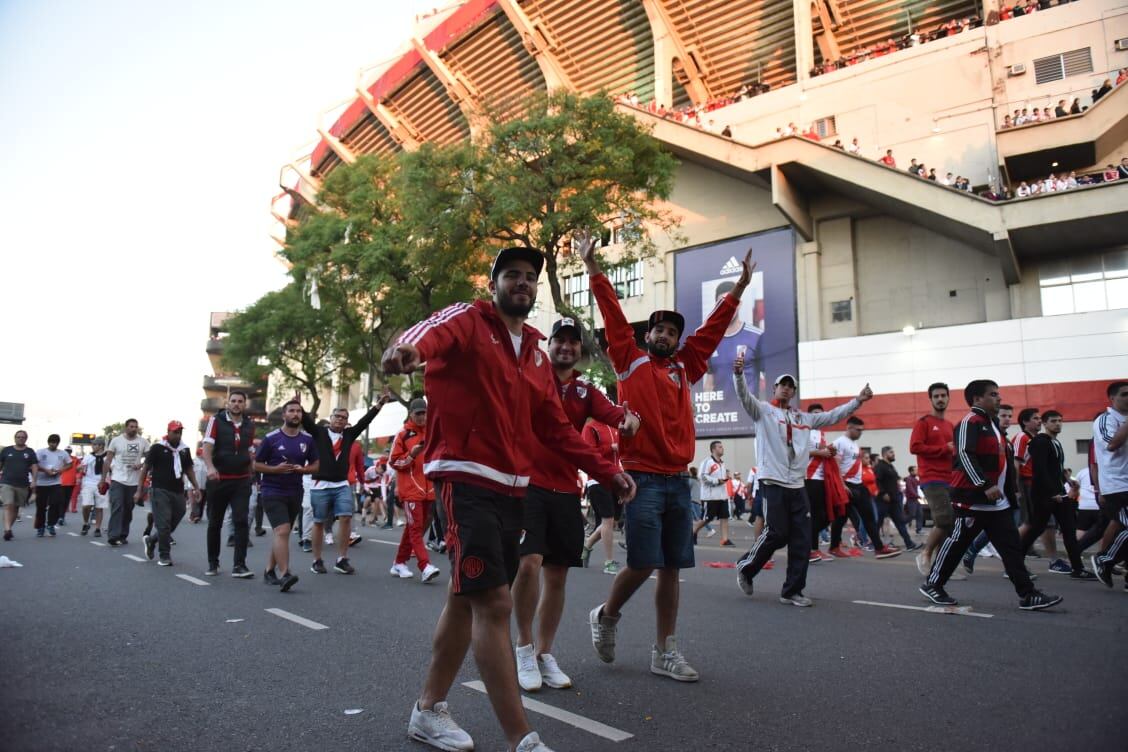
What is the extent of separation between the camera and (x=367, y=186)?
28.6 meters

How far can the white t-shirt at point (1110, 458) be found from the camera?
752 cm

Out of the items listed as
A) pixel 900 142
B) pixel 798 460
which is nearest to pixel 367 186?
pixel 900 142

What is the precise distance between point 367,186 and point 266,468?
22.6 metres

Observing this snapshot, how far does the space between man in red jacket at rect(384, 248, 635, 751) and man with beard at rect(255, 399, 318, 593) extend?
5.30 metres

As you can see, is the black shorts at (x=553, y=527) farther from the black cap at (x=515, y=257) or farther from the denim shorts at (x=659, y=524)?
the black cap at (x=515, y=257)

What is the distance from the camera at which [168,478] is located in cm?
1020

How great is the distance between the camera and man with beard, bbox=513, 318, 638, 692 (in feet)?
13.4

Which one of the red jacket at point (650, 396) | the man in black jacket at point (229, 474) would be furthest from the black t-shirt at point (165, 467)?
the red jacket at point (650, 396)

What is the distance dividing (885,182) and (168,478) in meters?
22.4

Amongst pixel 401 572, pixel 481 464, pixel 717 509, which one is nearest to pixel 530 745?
pixel 481 464

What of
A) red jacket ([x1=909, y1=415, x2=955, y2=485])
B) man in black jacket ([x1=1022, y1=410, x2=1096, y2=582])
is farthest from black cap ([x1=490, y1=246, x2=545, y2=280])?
man in black jacket ([x1=1022, y1=410, x2=1096, y2=582])

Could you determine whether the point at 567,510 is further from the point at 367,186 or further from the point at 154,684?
the point at 367,186

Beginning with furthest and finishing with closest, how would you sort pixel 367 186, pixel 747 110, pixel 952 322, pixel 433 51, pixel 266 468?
pixel 433 51 → pixel 747 110 → pixel 367 186 → pixel 952 322 → pixel 266 468

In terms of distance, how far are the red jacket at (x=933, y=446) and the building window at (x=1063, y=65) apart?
73.4 ft
